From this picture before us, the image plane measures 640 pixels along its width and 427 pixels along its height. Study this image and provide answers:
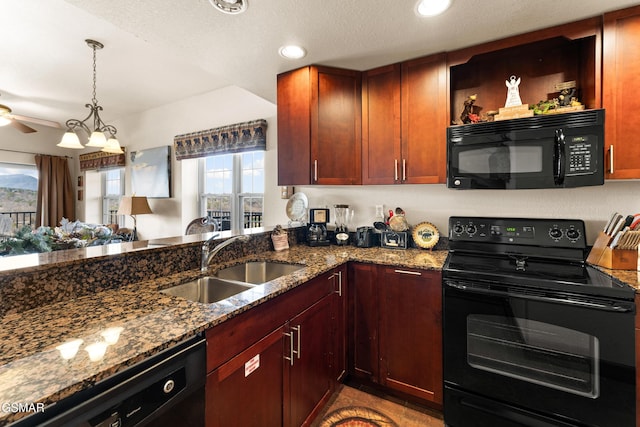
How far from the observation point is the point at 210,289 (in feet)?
4.85

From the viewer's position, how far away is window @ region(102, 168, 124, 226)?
5.12m

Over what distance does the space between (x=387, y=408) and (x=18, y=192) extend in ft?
23.0

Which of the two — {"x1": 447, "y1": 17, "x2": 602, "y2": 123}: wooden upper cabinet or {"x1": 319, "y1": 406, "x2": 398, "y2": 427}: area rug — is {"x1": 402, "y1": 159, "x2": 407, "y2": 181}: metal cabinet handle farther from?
{"x1": 319, "y1": 406, "x2": 398, "y2": 427}: area rug

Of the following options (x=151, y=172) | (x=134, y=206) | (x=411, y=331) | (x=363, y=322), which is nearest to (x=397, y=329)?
(x=411, y=331)

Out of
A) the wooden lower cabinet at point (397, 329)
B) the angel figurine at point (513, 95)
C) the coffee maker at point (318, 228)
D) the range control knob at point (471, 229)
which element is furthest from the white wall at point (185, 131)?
the angel figurine at point (513, 95)

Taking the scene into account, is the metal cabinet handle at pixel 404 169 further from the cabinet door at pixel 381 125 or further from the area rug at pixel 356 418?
the area rug at pixel 356 418

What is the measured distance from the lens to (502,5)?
1.44 m

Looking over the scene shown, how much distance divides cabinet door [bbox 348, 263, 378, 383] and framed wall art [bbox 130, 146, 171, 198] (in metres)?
3.33

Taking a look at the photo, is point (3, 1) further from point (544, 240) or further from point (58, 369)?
point (544, 240)

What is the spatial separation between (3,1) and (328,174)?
2.67 metres

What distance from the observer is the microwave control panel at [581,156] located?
1.49 metres

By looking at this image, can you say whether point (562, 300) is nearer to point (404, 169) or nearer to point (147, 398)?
point (404, 169)

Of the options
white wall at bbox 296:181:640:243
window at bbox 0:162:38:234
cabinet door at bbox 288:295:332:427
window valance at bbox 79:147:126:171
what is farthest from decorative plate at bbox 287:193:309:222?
window at bbox 0:162:38:234

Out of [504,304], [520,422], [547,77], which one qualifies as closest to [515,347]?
[504,304]
